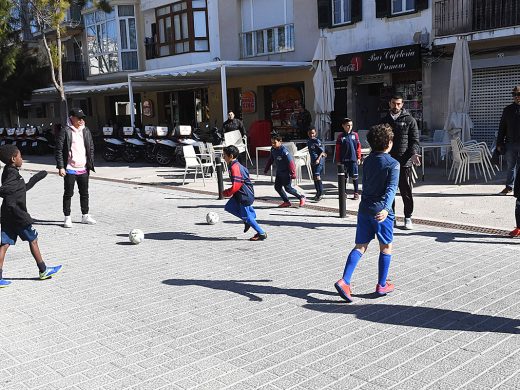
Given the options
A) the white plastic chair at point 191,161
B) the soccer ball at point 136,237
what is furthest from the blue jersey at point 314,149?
the soccer ball at point 136,237

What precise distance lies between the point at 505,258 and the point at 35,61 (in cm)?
2978

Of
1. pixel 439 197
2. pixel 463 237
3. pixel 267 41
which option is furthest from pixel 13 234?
pixel 267 41

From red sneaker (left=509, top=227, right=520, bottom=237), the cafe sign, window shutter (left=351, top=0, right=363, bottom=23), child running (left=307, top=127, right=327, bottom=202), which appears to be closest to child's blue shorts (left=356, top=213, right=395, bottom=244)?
red sneaker (left=509, top=227, right=520, bottom=237)

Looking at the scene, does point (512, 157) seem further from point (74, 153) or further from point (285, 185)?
point (74, 153)

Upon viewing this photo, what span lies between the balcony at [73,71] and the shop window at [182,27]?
751 centimetres

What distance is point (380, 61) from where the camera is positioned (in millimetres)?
16875

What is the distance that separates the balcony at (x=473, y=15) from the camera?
14305 millimetres

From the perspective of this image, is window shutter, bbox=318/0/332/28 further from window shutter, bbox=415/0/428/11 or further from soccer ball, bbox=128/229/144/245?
soccer ball, bbox=128/229/144/245

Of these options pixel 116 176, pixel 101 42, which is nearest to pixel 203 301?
pixel 116 176

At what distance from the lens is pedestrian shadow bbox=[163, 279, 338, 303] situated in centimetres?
523

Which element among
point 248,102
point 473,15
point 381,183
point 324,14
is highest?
point 324,14

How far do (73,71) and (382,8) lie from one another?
19.7 meters

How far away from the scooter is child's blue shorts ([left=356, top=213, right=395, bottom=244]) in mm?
16916

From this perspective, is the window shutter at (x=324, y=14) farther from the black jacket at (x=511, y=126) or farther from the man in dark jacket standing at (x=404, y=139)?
the man in dark jacket standing at (x=404, y=139)
